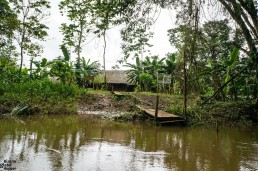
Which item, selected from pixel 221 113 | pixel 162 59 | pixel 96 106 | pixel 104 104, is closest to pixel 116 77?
pixel 162 59

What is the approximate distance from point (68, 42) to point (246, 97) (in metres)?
14.5

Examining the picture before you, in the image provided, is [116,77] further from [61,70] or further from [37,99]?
[37,99]

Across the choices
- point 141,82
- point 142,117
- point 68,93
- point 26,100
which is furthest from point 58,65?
point 141,82

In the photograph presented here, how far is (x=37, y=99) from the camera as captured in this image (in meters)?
10.4

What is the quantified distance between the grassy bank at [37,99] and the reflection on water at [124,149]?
2.50 meters

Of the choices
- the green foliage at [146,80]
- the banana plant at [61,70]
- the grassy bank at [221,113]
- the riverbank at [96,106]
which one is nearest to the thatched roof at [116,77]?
the green foliage at [146,80]

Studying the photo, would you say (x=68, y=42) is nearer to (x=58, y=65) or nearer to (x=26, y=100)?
(x=58, y=65)

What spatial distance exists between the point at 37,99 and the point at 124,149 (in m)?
6.54

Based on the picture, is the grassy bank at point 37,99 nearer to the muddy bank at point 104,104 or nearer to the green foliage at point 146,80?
the muddy bank at point 104,104

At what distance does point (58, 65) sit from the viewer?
1438cm

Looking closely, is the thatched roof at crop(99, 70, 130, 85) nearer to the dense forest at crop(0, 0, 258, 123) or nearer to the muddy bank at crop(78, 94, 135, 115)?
the dense forest at crop(0, 0, 258, 123)

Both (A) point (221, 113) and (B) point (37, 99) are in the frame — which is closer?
(A) point (221, 113)

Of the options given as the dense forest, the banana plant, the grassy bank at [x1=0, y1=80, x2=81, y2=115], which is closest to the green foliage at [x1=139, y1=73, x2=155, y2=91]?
the dense forest

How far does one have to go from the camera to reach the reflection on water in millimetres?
3846
